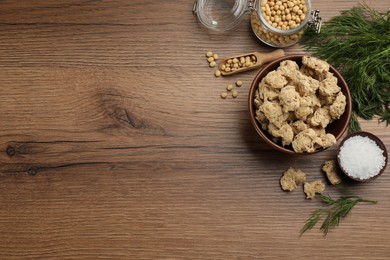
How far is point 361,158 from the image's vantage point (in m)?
1.26

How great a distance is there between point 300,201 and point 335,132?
18 centimetres

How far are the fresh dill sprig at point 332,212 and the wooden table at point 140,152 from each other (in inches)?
0.6

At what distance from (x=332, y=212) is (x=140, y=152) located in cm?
45

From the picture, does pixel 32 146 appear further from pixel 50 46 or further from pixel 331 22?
pixel 331 22

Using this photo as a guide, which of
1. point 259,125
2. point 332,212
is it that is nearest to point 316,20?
point 259,125

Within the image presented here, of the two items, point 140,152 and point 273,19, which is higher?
point 273,19

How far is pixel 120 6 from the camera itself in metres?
1.38

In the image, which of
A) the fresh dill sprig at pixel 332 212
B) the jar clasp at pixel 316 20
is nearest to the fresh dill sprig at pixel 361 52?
the jar clasp at pixel 316 20

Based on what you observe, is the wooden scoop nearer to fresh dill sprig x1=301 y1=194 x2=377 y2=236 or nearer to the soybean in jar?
the soybean in jar

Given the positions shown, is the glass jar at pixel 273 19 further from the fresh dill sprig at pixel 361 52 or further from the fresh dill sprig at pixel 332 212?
the fresh dill sprig at pixel 332 212

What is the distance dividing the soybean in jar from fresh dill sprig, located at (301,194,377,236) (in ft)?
1.17

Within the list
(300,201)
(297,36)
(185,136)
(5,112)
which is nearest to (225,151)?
(185,136)

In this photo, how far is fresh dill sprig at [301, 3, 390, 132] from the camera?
1287mm

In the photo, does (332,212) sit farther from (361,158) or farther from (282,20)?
(282,20)
